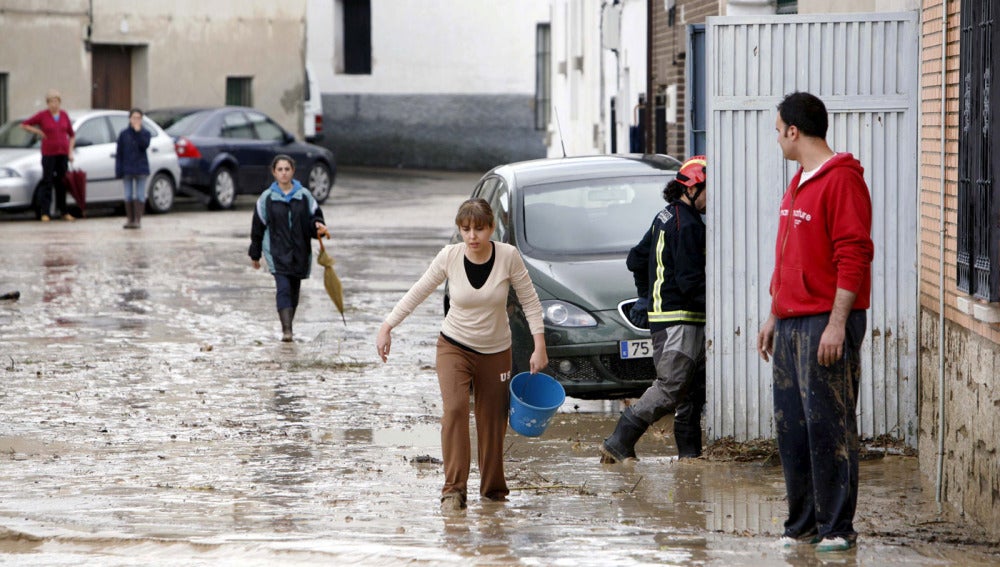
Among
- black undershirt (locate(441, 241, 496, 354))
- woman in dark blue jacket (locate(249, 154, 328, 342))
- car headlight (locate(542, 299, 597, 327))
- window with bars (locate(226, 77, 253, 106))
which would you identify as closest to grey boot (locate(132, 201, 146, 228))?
woman in dark blue jacket (locate(249, 154, 328, 342))

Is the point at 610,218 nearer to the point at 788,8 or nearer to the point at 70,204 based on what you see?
the point at 788,8

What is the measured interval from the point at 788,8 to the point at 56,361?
653cm

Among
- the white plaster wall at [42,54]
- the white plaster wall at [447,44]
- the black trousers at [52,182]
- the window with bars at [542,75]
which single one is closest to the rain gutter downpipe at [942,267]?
the black trousers at [52,182]

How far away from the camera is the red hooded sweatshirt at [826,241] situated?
5.98 metres

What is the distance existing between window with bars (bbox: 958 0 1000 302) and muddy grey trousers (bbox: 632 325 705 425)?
5.37ft

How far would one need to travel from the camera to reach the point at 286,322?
13078 mm

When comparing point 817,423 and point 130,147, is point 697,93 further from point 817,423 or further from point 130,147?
point 130,147

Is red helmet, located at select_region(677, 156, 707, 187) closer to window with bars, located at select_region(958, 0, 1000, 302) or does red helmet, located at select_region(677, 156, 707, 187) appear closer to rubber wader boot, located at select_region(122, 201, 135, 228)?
window with bars, located at select_region(958, 0, 1000, 302)

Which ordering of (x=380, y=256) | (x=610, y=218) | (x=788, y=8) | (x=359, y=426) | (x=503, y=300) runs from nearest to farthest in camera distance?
1. (x=503, y=300)
2. (x=359, y=426)
3. (x=610, y=218)
4. (x=788, y=8)
5. (x=380, y=256)

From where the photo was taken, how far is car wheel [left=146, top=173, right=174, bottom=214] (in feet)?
83.8

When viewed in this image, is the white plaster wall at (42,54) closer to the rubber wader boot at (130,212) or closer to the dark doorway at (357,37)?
the rubber wader boot at (130,212)

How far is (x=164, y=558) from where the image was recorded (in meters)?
6.24

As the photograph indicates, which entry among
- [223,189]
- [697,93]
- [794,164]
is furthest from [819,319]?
[223,189]

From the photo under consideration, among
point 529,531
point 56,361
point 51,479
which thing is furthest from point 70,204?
point 529,531
